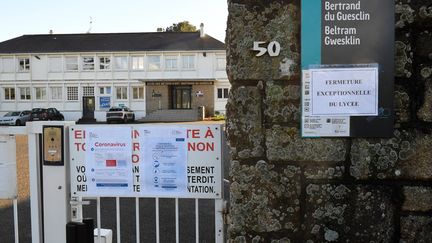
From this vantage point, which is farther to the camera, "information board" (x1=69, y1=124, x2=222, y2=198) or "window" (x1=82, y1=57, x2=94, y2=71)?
"window" (x1=82, y1=57, x2=94, y2=71)

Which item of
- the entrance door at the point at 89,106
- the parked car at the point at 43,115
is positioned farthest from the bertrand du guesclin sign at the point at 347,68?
the entrance door at the point at 89,106

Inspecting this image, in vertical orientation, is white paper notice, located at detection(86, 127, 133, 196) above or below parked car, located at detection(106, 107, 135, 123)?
above

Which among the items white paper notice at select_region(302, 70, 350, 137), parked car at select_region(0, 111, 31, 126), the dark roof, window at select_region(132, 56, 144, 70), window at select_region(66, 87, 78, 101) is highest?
the dark roof

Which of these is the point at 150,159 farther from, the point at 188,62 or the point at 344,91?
the point at 188,62

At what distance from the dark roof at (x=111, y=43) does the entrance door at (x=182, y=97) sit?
4685mm

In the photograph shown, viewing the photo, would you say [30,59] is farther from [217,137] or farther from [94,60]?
[217,137]

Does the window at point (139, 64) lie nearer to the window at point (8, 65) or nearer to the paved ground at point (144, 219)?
the window at point (8, 65)

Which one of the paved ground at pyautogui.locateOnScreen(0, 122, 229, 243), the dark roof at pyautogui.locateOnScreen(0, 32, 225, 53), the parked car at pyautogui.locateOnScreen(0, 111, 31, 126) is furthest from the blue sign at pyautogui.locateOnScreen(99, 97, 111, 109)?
the paved ground at pyautogui.locateOnScreen(0, 122, 229, 243)

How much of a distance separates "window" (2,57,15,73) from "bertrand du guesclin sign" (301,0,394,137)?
193 feet

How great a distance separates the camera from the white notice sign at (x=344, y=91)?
270 cm

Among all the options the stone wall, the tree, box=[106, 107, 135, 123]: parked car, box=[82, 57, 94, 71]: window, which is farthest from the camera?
the tree

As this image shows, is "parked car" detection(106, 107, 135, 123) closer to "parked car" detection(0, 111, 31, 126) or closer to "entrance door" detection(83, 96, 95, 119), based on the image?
"parked car" detection(0, 111, 31, 126)

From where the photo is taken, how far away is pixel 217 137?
3240mm

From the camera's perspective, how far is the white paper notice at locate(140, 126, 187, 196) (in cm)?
326
